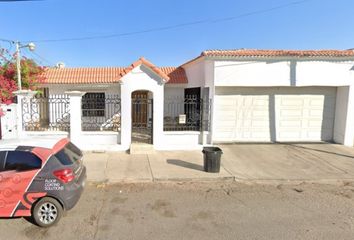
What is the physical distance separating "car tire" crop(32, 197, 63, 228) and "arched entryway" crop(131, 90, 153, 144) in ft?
18.1

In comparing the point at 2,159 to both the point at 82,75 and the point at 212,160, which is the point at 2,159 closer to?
the point at 212,160

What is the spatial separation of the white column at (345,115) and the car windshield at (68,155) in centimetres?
1107

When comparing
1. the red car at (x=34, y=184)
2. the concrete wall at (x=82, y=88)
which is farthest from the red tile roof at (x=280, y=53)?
the red car at (x=34, y=184)

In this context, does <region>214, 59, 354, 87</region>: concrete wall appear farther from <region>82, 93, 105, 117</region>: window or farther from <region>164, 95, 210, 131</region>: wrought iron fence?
<region>82, 93, 105, 117</region>: window

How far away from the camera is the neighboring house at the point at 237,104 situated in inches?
359

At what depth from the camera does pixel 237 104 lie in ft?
35.3

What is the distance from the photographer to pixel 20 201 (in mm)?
3934

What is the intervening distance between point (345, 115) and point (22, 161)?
12057 mm

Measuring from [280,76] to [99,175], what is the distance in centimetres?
815

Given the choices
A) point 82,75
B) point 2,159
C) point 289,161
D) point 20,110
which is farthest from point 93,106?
point 289,161

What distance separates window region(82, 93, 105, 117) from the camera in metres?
9.83

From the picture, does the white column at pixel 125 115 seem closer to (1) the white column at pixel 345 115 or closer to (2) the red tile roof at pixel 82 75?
(2) the red tile roof at pixel 82 75

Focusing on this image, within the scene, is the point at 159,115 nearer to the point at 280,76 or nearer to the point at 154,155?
the point at 154,155

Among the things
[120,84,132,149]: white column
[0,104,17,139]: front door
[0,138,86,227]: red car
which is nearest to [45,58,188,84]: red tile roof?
[120,84,132,149]: white column
